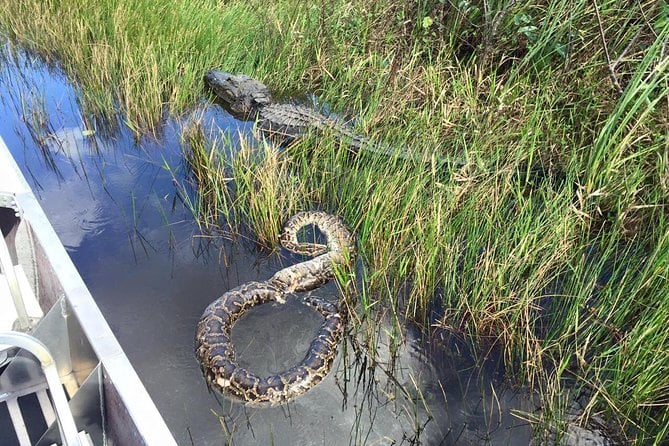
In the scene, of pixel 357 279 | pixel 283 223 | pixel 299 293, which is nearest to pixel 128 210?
pixel 283 223

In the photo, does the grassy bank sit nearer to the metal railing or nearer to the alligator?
the alligator

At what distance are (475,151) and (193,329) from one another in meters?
2.42

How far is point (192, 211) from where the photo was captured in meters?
4.23

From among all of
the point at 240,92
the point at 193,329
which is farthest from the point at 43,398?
Answer: the point at 240,92

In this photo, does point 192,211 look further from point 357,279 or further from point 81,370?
point 81,370

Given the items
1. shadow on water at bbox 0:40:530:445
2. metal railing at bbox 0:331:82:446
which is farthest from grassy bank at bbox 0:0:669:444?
metal railing at bbox 0:331:82:446

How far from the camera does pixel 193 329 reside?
3.45 metres

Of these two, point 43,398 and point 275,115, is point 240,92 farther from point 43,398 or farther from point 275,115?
point 43,398

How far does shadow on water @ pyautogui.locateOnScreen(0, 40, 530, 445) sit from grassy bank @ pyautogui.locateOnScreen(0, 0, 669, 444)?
0.27m

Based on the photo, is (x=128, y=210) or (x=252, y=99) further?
(x=252, y=99)

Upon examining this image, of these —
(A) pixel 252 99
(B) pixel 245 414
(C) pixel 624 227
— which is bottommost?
(B) pixel 245 414

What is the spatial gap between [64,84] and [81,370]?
4875 mm

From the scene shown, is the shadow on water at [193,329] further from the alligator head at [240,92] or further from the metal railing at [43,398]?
the alligator head at [240,92]

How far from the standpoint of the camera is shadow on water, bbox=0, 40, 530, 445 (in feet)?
9.56
